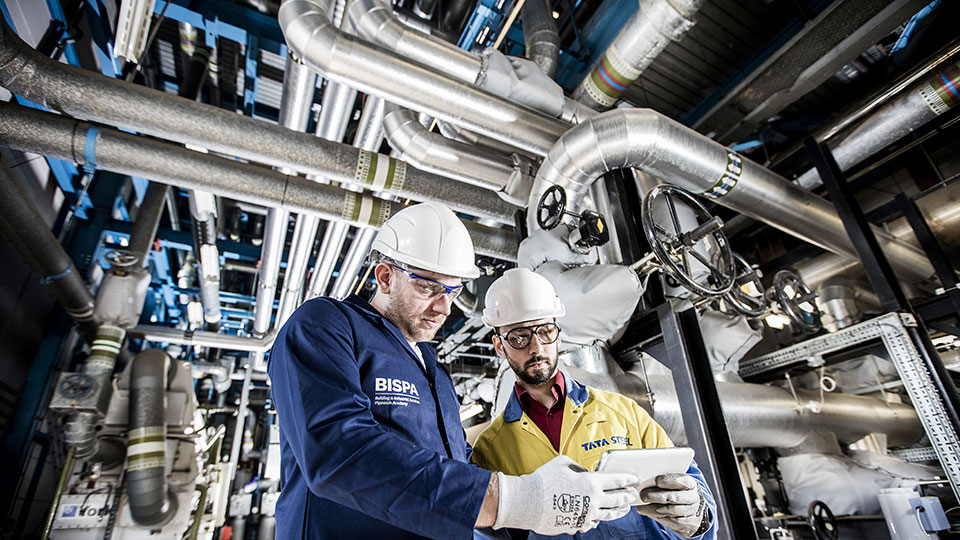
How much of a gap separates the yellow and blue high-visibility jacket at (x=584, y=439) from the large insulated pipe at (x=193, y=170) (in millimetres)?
2562

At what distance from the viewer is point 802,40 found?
11.2 ft

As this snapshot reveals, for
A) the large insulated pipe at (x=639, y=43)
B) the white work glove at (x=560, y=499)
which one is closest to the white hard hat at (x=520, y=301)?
the white work glove at (x=560, y=499)

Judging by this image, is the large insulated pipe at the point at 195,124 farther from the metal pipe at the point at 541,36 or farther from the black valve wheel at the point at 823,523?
the black valve wheel at the point at 823,523

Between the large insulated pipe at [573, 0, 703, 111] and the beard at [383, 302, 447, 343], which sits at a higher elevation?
the large insulated pipe at [573, 0, 703, 111]

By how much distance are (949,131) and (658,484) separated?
241 inches

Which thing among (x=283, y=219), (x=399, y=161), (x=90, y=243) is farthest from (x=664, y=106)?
(x=90, y=243)

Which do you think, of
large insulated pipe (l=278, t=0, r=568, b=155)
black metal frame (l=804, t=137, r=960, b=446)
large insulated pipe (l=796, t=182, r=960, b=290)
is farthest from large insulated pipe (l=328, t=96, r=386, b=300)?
large insulated pipe (l=796, t=182, r=960, b=290)

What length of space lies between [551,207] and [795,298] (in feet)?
6.70

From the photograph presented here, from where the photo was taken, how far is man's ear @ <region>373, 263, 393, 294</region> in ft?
4.64

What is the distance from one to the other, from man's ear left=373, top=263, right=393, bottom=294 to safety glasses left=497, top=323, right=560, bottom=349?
2.40 ft

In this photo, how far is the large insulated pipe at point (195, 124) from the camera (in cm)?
252

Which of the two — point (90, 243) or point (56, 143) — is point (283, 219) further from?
point (90, 243)

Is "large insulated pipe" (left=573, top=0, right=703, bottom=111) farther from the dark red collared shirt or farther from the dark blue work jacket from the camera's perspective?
the dark blue work jacket

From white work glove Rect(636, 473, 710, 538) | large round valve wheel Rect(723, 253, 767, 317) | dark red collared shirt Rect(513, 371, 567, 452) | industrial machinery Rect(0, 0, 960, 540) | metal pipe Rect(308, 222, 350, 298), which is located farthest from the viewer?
metal pipe Rect(308, 222, 350, 298)
